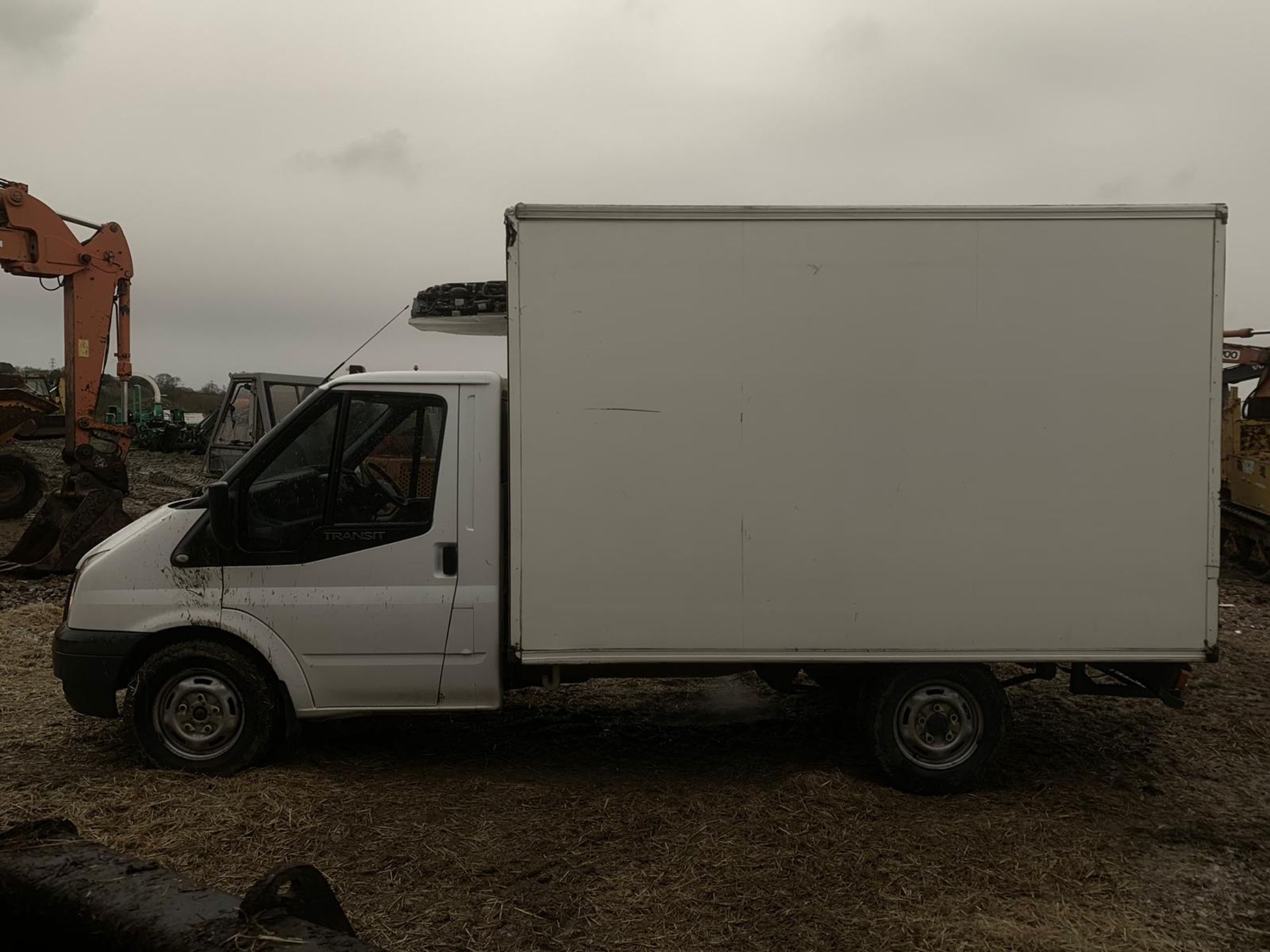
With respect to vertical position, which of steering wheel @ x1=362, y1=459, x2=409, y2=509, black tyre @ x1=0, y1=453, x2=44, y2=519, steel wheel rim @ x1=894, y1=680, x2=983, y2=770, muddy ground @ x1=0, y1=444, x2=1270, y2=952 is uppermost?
steering wheel @ x1=362, y1=459, x2=409, y2=509

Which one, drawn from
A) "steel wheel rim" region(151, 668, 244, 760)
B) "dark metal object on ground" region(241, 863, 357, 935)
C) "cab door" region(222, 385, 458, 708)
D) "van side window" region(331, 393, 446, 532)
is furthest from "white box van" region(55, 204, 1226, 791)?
"dark metal object on ground" region(241, 863, 357, 935)

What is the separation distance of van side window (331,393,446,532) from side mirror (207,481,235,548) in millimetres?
505

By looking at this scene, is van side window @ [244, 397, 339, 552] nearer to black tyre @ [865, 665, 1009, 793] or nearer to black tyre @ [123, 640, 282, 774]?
black tyre @ [123, 640, 282, 774]

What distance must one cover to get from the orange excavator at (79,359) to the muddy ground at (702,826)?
5.42 meters

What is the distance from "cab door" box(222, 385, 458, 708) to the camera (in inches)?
202

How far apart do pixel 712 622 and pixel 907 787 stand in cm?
141

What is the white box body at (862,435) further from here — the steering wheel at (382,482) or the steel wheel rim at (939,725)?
the steering wheel at (382,482)

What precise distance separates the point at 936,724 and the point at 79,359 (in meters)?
12.8

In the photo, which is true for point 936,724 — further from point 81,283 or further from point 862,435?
point 81,283

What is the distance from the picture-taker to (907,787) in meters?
5.21

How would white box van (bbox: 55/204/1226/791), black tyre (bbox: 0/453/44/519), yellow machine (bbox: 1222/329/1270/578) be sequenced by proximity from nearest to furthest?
white box van (bbox: 55/204/1226/791), yellow machine (bbox: 1222/329/1270/578), black tyre (bbox: 0/453/44/519)

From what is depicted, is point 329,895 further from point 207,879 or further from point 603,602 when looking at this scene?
point 603,602

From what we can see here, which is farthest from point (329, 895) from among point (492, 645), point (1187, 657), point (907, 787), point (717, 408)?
point (1187, 657)

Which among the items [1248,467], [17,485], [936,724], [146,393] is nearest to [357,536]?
[936,724]
